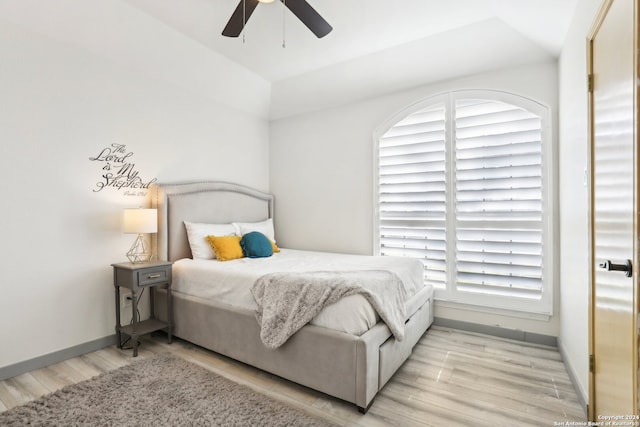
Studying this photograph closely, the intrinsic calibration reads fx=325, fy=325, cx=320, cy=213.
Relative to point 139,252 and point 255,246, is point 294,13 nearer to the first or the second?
point 255,246

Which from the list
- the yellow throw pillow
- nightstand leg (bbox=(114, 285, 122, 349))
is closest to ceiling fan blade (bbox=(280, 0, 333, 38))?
the yellow throw pillow

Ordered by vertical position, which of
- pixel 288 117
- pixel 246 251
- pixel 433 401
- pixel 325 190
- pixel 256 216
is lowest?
pixel 433 401

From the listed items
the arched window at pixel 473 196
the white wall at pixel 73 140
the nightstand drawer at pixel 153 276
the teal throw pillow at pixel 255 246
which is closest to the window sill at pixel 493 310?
the arched window at pixel 473 196

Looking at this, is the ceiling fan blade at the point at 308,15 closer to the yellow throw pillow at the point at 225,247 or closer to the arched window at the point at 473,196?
the arched window at the point at 473,196

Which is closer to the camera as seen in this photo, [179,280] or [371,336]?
[371,336]

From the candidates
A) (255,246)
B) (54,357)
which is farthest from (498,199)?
(54,357)

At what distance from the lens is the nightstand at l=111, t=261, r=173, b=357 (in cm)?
269

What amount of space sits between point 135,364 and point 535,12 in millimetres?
3974

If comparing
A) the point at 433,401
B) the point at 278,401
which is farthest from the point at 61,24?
the point at 433,401

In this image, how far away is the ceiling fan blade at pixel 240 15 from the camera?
215 cm

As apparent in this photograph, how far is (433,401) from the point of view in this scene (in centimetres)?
205

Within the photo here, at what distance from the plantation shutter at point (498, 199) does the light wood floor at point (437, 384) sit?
23.6 inches

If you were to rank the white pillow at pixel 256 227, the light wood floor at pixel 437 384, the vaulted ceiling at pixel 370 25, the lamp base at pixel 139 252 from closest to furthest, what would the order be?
the light wood floor at pixel 437 384, the vaulted ceiling at pixel 370 25, the lamp base at pixel 139 252, the white pillow at pixel 256 227

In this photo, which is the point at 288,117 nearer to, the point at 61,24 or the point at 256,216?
the point at 256,216
